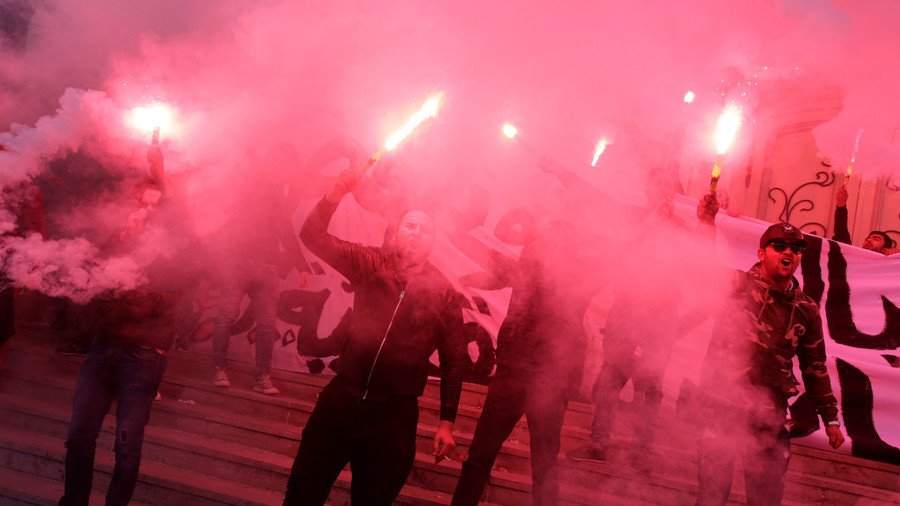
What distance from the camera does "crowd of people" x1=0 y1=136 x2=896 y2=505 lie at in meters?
2.86

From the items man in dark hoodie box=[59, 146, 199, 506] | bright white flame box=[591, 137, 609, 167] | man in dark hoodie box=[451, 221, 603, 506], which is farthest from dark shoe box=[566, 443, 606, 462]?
man in dark hoodie box=[59, 146, 199, 506]

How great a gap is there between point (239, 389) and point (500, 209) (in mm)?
2489

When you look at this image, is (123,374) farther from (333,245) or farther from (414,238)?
(414,238)

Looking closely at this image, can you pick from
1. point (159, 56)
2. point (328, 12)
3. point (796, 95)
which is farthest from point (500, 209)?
point (796, 95)

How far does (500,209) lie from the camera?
5.55 metres

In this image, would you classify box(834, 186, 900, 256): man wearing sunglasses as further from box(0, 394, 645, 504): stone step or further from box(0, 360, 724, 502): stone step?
box(0, 394, 645, 504): stone step

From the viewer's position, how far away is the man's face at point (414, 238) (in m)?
3.09

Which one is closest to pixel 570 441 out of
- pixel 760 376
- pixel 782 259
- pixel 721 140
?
pixel 760 376

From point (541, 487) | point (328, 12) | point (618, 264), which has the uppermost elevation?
point (328, 12)

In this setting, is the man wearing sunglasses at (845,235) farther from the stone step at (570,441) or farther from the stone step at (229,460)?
the stone step at (229,460)

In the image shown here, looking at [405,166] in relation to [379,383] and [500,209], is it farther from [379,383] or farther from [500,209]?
[379,383]

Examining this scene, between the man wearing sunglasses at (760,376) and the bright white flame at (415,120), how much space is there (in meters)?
1.40

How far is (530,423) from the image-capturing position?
3539 mm

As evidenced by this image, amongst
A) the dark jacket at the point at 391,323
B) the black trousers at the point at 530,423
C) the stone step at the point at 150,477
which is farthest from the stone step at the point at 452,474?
the dark jacket at the point at 391,323
